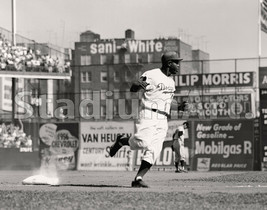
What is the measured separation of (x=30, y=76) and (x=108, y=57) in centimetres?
6508

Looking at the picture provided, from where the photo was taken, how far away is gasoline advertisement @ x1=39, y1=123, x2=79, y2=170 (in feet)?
113

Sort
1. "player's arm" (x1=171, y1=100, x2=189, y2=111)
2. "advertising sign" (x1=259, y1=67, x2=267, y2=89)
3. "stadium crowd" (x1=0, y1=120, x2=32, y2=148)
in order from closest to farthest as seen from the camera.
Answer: "player's arm" (x1=171, y1=100, x2=189, y2=111) → "advertising sign" (x1=259, y1=67, x2=267, y2=89) → "stadium crowd" (x1=0, y1=120, x2=32, y2=148)

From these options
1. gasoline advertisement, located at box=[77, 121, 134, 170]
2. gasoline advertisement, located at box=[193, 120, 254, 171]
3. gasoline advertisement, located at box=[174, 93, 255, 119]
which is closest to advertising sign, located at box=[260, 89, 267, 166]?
gasoline advertisement, located at box=[193, 120, 254, 171]

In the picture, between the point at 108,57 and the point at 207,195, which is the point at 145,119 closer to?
the point at 207,195

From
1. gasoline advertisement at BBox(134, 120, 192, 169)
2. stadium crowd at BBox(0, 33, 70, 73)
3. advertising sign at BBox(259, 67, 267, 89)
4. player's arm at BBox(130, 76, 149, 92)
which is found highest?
stadium crowd at BBox(0, 33, 70, 73)

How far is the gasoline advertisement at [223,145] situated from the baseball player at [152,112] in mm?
21131

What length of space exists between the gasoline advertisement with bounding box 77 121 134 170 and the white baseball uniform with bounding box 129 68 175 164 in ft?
74.0

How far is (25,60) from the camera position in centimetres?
4194

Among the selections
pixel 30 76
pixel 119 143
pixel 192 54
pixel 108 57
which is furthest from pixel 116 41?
pixel 119 143

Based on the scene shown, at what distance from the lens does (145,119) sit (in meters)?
10.7

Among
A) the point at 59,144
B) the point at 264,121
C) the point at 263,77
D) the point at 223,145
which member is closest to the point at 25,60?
the point at 59,144

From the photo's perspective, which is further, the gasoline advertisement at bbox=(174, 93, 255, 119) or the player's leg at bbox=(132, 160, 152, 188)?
the gasoline advertisement at bbox=(174, 93, 255, 119)

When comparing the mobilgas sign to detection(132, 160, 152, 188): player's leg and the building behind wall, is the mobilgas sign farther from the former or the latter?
the building behind wall

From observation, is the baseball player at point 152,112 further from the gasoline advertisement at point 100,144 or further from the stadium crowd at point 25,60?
the stadium crowd at point 25,60
